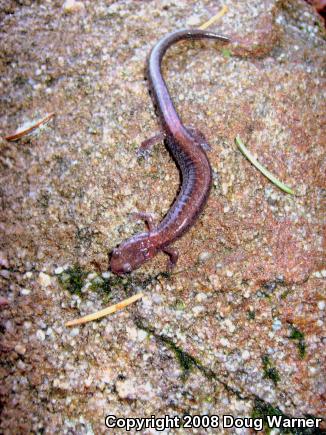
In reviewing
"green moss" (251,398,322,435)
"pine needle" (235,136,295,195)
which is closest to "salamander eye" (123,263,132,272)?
"green moss" (251,398,322,435)

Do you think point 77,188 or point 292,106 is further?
point 292,106

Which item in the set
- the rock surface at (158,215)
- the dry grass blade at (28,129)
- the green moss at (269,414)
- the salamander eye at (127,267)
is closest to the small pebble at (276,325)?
the rock surface at (158,215)

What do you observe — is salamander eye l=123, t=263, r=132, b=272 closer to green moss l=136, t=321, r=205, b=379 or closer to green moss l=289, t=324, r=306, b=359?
green moss l=136, t=321, r=205, b=379

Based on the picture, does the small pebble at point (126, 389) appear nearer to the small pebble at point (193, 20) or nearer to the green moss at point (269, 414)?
the green moss at point (269, 414)

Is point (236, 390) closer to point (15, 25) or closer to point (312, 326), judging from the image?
point (312, 326)

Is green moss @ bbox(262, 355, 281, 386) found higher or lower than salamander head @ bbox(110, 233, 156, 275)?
lower

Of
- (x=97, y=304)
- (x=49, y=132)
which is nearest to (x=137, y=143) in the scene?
(x=49, y=132)
